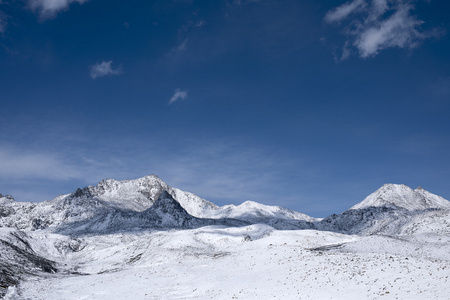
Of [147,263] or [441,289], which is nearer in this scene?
[441,289]

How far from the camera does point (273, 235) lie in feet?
271

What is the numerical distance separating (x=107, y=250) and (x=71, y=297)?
10141 cm

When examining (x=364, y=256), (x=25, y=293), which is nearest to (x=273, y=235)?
(x=364, y=256)

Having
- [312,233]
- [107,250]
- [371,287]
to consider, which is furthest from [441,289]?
[107,250]

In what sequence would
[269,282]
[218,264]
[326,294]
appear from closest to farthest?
1. [326,294]
2. [269,282]
3. [218,264]

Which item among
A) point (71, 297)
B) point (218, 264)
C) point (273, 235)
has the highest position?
point (273, 235)

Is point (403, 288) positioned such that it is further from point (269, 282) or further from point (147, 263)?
point (147, 263)

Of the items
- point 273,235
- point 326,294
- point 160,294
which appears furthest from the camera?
point 273,235

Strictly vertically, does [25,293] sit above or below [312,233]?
below

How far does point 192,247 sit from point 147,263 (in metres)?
34.3

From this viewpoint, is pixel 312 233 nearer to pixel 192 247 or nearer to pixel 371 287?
pixel 192 247

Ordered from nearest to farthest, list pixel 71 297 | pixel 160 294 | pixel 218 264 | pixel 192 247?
pixel 160 294 → pixel 71 297 → pixel 218 264 → pixel 192 247

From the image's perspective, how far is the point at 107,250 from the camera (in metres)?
138

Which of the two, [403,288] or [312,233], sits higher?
[312,233]
